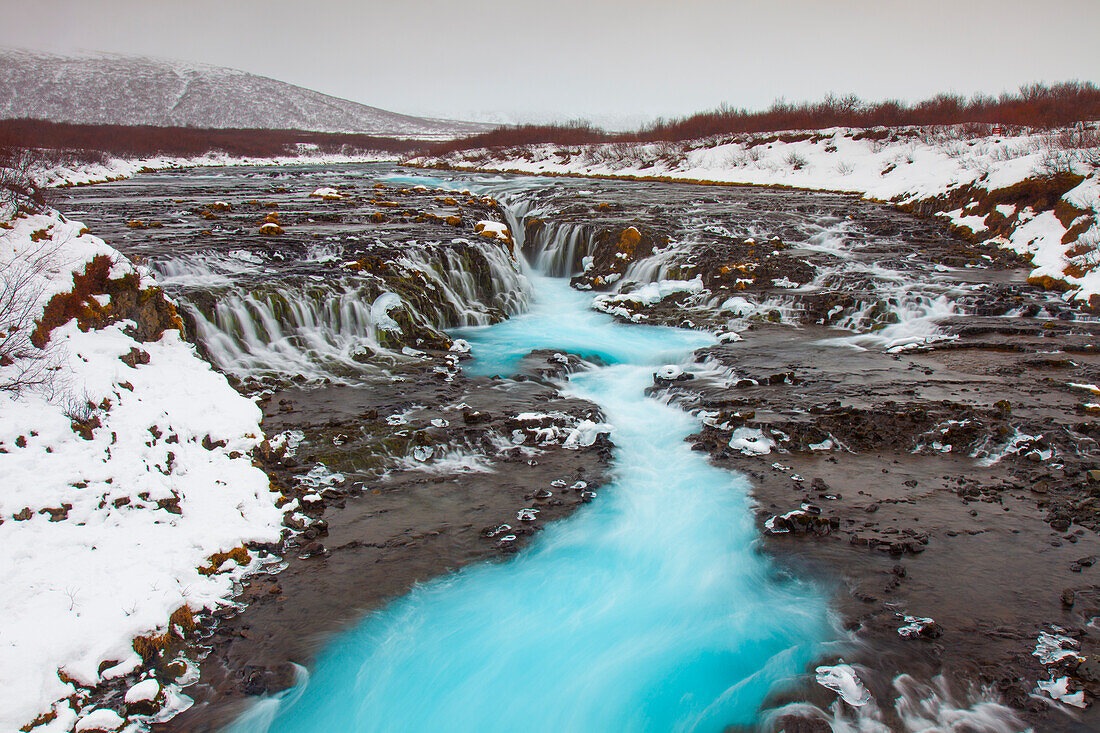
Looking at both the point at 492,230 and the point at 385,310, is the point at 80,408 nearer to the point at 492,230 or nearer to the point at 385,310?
the point at 385,310

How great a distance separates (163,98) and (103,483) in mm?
149308

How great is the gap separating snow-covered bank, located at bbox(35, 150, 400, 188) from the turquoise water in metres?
13.3

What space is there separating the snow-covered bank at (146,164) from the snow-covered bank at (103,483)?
7.49 metres

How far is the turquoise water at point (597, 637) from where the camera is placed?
14.6 ft

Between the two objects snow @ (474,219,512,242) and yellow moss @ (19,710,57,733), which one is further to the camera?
snow @ (474,219,512,242)

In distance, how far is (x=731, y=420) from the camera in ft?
27.3

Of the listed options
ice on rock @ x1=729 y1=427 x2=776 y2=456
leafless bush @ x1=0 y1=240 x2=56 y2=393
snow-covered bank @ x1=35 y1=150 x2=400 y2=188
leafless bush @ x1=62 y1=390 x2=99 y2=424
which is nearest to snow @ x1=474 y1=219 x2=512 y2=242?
snow-covered bank @ x1=35 y1=150 x2=400 y2=188

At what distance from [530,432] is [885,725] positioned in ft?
16.7

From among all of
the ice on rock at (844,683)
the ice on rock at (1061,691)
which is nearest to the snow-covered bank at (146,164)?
the ice on rock at (844,683)

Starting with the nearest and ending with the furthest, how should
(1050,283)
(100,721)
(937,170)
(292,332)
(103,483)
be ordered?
(100,721), (103,483), (292,332), (1050,283), (937,170)

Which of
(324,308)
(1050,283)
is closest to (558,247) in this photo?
(324,308)

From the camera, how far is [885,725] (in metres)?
3.92

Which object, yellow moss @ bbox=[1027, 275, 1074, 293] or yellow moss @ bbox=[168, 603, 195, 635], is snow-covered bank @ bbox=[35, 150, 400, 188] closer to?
yellow moss @ bbox=[168, 603, 195, 635]

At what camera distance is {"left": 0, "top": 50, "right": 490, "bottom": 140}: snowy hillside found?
107m
